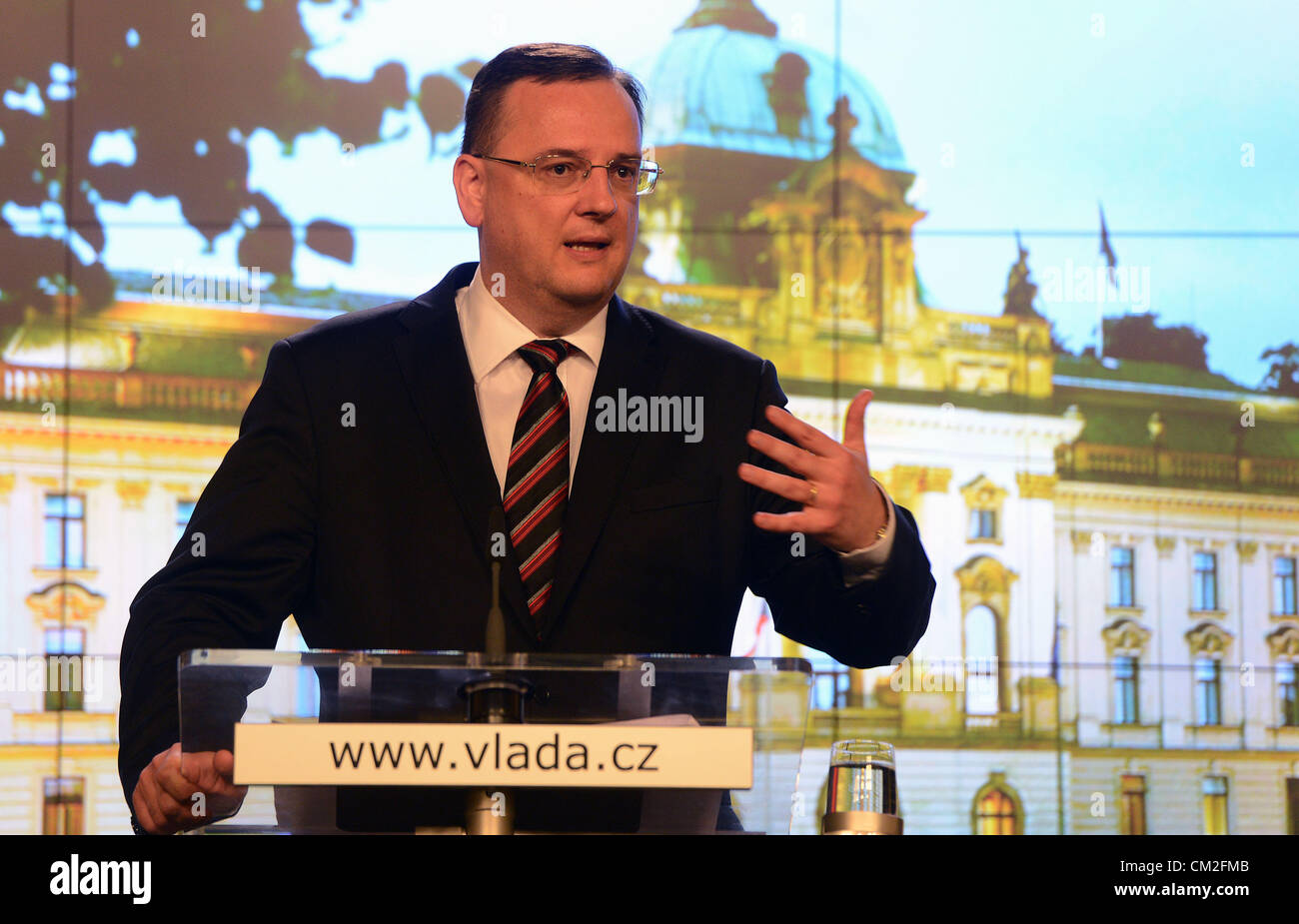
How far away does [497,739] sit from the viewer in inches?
50.9

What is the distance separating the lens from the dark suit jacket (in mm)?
2020

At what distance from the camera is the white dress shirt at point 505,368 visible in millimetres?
2188

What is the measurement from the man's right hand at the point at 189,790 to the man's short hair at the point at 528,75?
4.03 feet

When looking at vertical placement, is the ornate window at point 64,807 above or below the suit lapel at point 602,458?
below

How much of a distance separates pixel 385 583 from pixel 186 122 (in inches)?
173

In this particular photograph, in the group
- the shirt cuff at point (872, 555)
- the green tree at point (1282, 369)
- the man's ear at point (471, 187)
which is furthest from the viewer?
the green tree at point (1282, 369)

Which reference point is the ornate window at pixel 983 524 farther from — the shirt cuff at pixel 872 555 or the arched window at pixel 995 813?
the shirt cuff at pixel 872 555

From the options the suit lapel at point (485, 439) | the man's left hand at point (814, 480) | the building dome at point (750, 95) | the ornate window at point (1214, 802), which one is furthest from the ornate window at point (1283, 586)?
the man's left hand at point (814, 480)

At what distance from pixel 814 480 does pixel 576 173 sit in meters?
0.73
